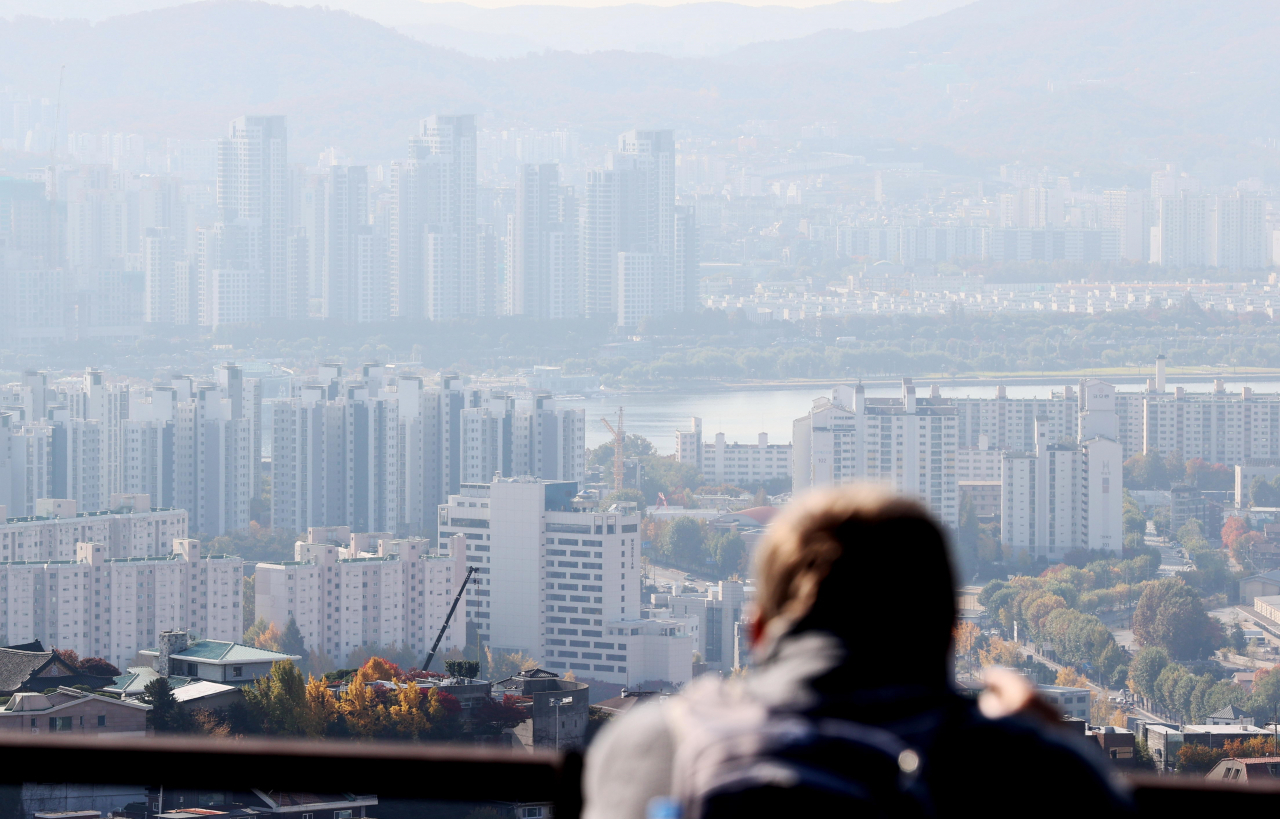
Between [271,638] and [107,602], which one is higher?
[107,602]

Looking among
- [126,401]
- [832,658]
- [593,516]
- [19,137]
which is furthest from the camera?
[19,137]

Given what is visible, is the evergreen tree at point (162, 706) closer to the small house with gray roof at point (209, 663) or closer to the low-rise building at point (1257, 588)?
the small house with gray roof at point (209, 663)

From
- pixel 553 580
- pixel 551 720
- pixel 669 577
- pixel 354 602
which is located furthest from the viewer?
pixel 669 577

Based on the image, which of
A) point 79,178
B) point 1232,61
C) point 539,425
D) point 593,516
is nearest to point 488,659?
point 593,516

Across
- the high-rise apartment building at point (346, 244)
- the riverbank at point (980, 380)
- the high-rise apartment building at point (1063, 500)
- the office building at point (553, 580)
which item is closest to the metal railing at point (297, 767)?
the office building at point (553, 580)

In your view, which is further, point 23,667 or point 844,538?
point 23,667

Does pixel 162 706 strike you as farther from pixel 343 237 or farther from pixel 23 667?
pixel 343 237

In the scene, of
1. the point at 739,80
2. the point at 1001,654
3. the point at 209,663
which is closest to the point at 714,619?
the point at 1001,654

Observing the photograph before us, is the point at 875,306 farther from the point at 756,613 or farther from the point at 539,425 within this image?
the point at 756,613
